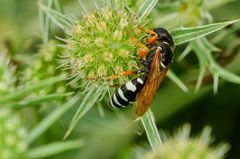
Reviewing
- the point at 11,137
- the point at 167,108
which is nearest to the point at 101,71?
the point at 11,137

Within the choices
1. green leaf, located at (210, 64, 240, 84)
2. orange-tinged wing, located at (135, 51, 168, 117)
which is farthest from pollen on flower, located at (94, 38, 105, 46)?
green leaf, located at (210, 64, 240, 84)

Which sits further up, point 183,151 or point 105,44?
point 105,44

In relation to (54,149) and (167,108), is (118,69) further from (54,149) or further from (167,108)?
(167,108)

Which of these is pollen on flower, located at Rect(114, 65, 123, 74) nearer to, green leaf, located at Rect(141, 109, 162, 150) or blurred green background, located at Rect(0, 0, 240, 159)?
green leaf, located at Rect(141, 109, 162, 150)

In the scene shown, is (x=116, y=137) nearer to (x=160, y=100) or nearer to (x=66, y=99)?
(x=160, y=100)

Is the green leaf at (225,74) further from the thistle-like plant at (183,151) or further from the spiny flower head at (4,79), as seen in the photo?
the spiny flower head at (4,79)

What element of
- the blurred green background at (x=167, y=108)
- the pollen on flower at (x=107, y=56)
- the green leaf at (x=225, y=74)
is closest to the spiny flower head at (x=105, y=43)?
the pollen on flower at (x=107, y=56)

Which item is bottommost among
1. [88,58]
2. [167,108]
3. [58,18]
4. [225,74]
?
[167,108]
